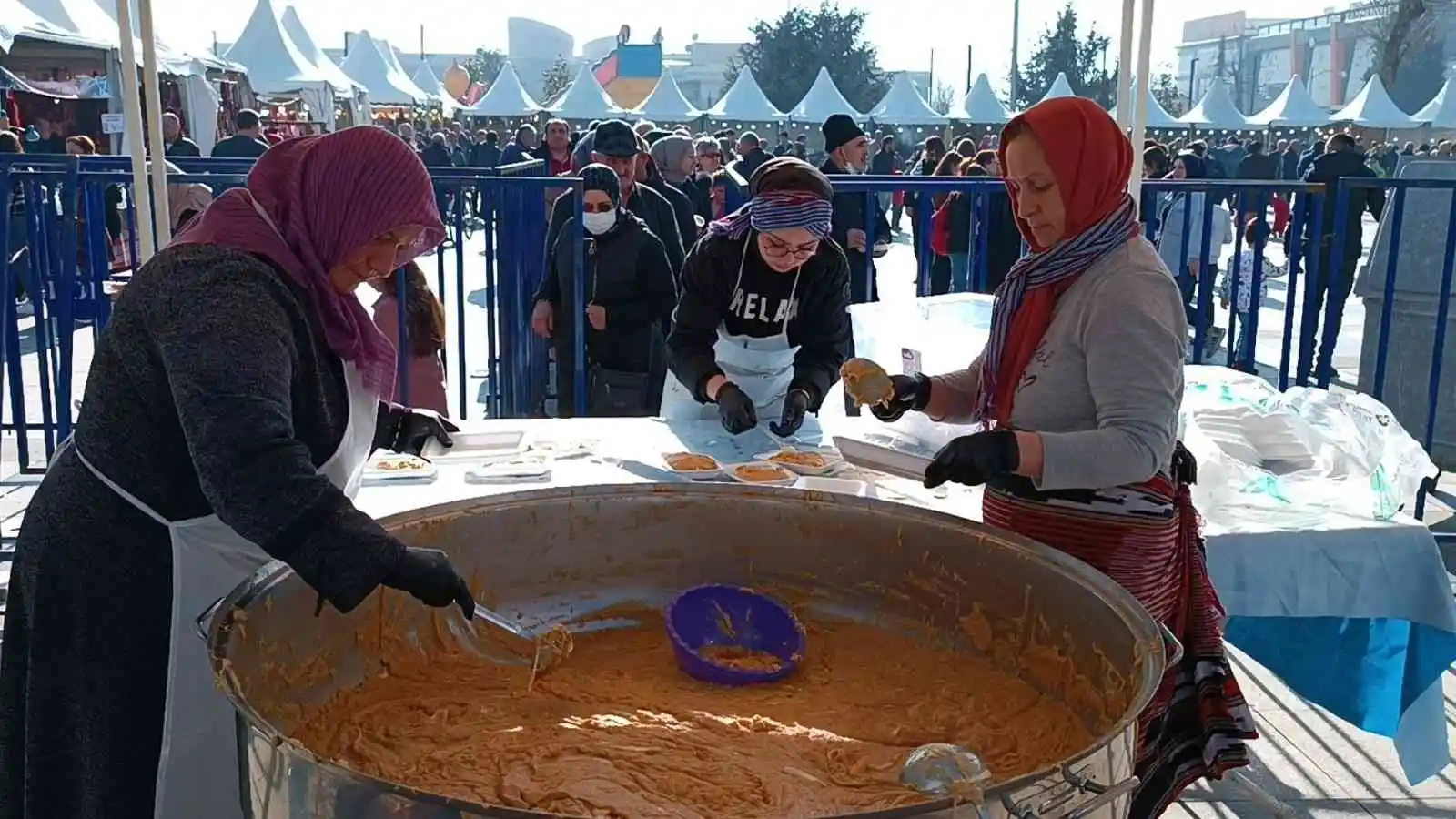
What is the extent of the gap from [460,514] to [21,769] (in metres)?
0.73

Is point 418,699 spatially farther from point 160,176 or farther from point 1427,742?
point 1427,742

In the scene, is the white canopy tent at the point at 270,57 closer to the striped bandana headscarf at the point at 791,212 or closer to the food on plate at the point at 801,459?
the striped bandana headscarf at the point at 791,212

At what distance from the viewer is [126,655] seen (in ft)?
5.33

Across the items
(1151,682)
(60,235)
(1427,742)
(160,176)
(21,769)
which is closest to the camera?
(1151,682)

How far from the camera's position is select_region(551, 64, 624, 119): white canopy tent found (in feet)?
75.9

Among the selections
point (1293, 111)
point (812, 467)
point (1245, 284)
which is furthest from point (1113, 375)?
point (1293, 111)

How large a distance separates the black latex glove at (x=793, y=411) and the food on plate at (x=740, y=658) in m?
1.22

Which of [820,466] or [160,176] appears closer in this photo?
[820,466]

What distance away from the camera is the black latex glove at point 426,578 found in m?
1.33

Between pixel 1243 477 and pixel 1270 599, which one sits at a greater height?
pixel 1243 477

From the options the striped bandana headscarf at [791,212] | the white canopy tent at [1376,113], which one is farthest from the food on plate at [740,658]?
the white canopy tent at [1376,113]

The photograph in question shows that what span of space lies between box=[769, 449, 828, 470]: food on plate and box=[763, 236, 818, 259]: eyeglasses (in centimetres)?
54

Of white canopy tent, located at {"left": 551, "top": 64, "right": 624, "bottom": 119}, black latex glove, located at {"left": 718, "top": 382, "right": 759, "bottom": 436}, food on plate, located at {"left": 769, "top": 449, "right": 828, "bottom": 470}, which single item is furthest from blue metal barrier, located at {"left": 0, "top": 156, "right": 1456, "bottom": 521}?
white canopy tent, located at {"left": 551, "top": 64, "right": 624, "bottom": 119}

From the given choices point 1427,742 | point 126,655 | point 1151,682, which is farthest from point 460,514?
point 1427,742
